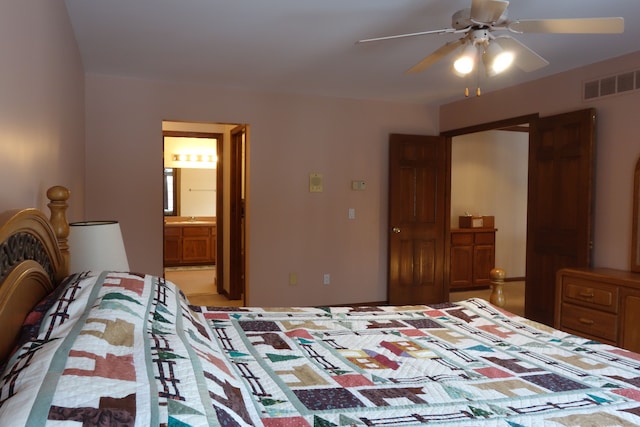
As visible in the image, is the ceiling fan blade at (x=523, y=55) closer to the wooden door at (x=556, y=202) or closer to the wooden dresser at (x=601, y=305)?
the wooden door at (x=556, y=202)

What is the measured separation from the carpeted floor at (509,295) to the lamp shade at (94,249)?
14.9 ft

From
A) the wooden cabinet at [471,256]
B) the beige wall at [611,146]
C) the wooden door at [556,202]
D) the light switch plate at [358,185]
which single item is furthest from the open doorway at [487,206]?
the beige wall at [611,146]

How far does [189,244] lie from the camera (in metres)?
8.27

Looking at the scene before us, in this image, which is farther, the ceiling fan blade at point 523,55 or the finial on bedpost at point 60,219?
the ceiling fan blade at point 523,55

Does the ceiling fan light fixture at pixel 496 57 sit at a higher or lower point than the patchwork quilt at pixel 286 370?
higher

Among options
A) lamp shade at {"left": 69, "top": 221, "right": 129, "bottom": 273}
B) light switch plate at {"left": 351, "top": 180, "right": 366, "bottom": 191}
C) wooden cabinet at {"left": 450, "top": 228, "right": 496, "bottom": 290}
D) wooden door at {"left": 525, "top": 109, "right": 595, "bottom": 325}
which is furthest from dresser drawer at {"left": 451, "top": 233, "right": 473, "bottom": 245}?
lamp shade at {"left": 69, "top": 221, "right": 129, "bottom": 273}

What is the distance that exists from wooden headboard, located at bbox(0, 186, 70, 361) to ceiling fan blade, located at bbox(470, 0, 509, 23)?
6.25 ft

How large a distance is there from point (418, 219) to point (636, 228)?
2238 millimetres

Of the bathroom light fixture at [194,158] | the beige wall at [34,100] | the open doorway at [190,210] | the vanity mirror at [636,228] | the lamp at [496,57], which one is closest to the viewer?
the beige wall at [34,100]

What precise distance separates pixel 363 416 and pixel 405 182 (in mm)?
4199

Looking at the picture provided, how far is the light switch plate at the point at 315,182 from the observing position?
4.99 meters

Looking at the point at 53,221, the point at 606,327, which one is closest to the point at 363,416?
the point at 53,221

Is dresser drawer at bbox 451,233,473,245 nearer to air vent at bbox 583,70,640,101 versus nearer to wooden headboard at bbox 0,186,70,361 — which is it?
air vent at bbox 583,70,640,101

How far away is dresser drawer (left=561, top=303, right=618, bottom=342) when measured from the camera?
3.26 m
